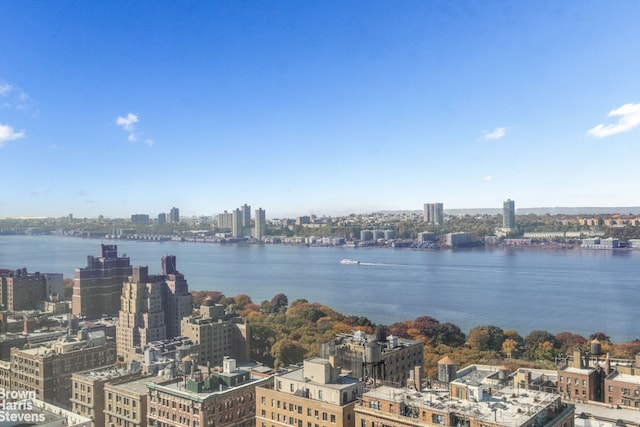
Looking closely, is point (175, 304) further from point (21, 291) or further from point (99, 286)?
point (21, 291)

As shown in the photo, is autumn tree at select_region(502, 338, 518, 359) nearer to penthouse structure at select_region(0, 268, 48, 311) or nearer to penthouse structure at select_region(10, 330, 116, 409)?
penthouse structure at select_region(10, 330, 116, 409)

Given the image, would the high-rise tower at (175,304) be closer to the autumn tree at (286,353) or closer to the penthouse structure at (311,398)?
the autumn tree at (286,353)

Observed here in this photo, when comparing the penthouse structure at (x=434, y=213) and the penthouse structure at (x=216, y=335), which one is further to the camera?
the penthouse structure at (x=434, y=213)

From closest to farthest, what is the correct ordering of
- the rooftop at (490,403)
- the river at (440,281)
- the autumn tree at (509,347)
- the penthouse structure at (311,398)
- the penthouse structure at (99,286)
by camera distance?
the rooftop at (490,403)
the penthouse structure at (311,398)
the autumn tree at (509,347)
the penthouse structure at (99,286)
the river at (440,281)

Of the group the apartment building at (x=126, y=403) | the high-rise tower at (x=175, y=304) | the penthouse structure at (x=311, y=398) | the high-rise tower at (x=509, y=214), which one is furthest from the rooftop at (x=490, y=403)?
the high-rise tower at (x=509, y=214)

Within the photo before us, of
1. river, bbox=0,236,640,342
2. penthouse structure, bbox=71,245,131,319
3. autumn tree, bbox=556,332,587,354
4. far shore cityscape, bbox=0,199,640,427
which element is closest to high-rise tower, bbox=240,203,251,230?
river, bbox=0,236,640,342

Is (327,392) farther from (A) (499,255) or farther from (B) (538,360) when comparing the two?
(A) (499,255)

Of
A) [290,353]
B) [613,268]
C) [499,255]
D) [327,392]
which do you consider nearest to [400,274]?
[613,268]
